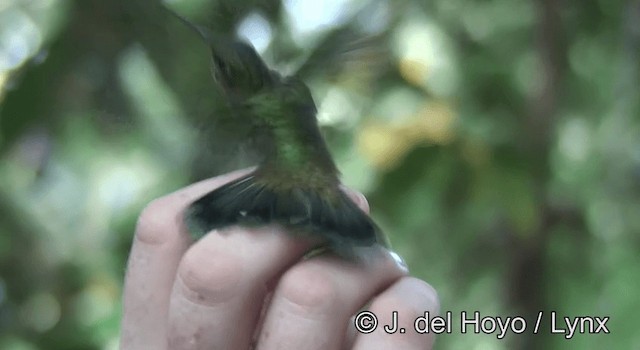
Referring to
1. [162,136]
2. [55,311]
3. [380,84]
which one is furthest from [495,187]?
[55,311]

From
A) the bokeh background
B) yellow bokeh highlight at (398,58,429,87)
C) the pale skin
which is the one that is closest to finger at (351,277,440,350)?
the pale skin

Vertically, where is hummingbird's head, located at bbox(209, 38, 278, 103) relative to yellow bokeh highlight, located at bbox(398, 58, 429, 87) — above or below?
below

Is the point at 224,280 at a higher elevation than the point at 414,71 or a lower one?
lower

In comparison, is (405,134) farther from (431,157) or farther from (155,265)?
(155,265)

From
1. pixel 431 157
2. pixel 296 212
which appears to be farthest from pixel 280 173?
pixel 431 157

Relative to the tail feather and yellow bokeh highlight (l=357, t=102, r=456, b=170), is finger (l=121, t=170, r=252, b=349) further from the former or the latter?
yellow bokeh highlight (l=357, t=102, r=456, b=170)

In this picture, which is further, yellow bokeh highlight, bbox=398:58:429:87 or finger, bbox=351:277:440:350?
yellow bokeh highlight, bbox=398:58:429:87

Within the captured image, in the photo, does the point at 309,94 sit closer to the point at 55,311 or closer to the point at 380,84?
the point at 380,84
